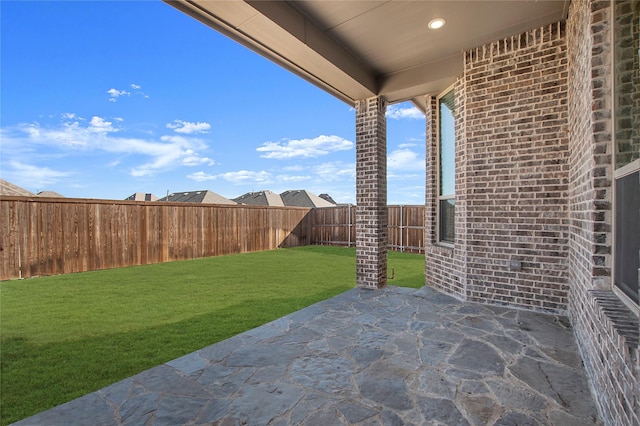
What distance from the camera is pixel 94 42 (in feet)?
23.2

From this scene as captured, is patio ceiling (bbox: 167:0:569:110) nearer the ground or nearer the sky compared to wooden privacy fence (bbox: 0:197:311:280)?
nearer the sky

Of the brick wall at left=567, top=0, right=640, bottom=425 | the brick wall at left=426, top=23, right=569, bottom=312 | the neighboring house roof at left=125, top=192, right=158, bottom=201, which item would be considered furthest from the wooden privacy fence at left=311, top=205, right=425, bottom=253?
the neighboring house roof at left=125, top=192, right=158, bottom=201

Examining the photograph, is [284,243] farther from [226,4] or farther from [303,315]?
[226,4]

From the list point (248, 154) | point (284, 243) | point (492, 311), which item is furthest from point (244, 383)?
point (248, 154)

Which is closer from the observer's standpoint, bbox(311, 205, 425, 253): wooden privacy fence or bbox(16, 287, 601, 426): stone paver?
bbox(16, 287, 601, 426): stone paver

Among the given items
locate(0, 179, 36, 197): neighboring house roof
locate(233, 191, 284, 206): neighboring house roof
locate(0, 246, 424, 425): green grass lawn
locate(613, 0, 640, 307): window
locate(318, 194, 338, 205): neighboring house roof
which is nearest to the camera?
locate(613, 0, 640, 307): window

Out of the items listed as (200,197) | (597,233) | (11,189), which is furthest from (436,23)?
(200,197)

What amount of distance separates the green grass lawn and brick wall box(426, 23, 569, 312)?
6.01 ft

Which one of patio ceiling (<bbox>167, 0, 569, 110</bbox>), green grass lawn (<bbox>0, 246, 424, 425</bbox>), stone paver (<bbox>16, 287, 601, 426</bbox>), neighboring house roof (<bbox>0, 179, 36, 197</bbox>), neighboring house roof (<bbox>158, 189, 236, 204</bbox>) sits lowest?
green grass lawn (<bbox>0, 246, 424, 425</bbox>)

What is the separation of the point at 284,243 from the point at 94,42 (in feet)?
29.2

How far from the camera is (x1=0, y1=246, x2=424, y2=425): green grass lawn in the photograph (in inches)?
88.9

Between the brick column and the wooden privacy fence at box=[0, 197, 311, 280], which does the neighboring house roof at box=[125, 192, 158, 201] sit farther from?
the brick column

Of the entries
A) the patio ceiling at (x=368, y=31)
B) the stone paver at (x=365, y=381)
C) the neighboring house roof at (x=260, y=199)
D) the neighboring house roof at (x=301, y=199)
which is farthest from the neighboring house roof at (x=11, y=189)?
the neighboring house roof at (x=301, y=199)

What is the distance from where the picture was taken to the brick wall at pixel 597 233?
1.33 meters
